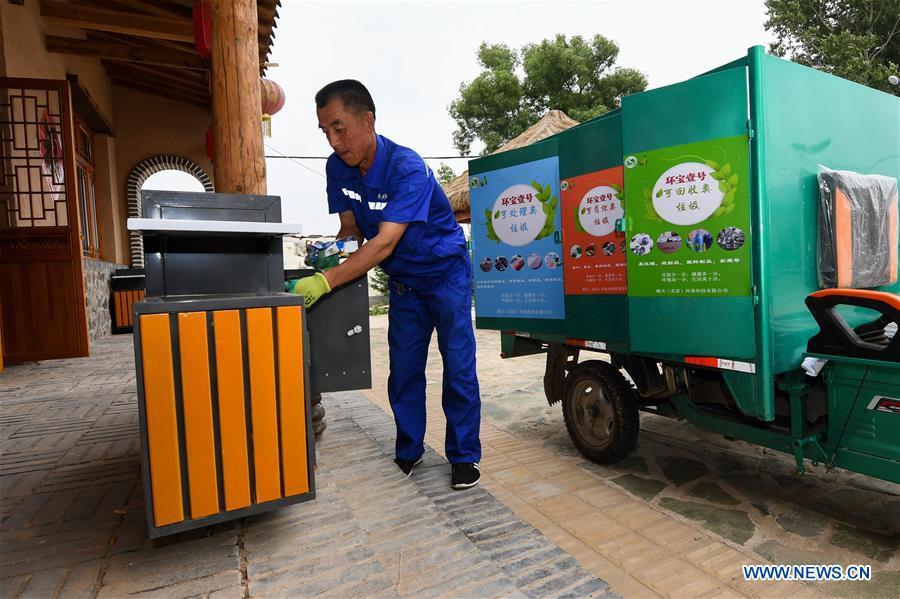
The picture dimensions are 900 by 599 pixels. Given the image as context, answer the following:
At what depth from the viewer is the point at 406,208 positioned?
236cm

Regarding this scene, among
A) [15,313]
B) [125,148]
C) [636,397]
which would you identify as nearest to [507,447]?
[636,397]

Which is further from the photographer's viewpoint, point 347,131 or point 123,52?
point 123,52

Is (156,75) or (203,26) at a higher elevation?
(156,75)

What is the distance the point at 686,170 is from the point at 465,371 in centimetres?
145

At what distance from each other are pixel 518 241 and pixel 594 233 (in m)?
0.64

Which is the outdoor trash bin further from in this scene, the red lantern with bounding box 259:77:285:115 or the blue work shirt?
the red lantern with bounding box 259:77:285:115

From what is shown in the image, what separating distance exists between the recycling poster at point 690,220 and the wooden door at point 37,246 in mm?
6285

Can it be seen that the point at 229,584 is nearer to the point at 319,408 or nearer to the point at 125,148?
the point at 319,408

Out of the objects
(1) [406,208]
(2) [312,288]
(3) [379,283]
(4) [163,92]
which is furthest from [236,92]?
(3) [379,283]

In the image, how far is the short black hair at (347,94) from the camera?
238cm

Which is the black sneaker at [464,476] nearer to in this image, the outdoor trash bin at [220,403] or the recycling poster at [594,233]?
the outdoor trash bin at [220,403]

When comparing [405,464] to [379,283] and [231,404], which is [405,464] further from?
[379,283]

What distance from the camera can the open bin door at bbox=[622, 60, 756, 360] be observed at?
92.5 inches

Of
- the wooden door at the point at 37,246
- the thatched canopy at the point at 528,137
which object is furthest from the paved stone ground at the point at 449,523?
the thatched canopy at the point at 528,137
